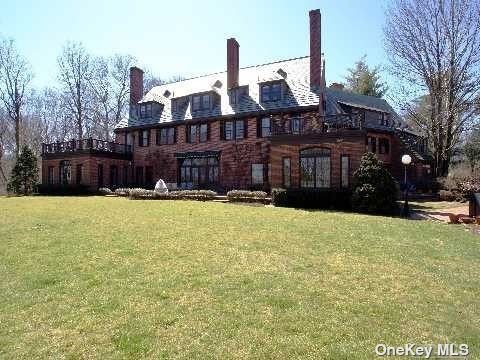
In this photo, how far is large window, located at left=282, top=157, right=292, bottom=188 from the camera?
71.0ft

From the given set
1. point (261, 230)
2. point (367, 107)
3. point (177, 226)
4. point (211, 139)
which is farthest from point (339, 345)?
point (367, 107)

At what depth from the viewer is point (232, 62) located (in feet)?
104

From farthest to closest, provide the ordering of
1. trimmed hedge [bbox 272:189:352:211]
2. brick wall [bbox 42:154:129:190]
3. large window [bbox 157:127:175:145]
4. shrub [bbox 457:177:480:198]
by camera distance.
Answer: large window [bbox 157:127:175:145] < brick wall [bbox 42:154:129:190] < shrub [bbox 457:177:480:198] < trimmed hedge [bbox 272:189:352:211]

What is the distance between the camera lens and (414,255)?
29.7 ft

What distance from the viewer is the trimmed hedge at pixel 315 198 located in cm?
1891

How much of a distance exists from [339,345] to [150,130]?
107 ft

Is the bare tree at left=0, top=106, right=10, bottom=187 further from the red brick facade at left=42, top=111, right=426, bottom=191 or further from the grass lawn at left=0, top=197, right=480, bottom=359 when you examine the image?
the grass lawn at left=0, top=197, right=480, bottom=359

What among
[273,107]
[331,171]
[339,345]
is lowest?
[339,345]

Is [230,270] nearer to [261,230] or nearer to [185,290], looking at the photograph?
[185,290]

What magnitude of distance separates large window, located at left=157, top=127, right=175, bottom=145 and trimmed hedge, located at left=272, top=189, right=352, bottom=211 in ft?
53.5

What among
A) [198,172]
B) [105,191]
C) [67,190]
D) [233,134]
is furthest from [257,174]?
[67,190]

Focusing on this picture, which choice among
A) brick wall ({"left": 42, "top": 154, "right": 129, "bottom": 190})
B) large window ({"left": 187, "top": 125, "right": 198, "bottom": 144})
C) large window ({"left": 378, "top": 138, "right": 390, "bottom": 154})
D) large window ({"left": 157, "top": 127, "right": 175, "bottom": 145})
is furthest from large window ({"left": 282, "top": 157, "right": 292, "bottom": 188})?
brick wall ({"left": 42, "top": 154, "right": 129, "bottom": 190})

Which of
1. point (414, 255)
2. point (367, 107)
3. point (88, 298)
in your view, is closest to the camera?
point (88, 298)

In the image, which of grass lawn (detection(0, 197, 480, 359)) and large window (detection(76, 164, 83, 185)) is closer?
grass lawn (detection(0, 197, 480, 359))
